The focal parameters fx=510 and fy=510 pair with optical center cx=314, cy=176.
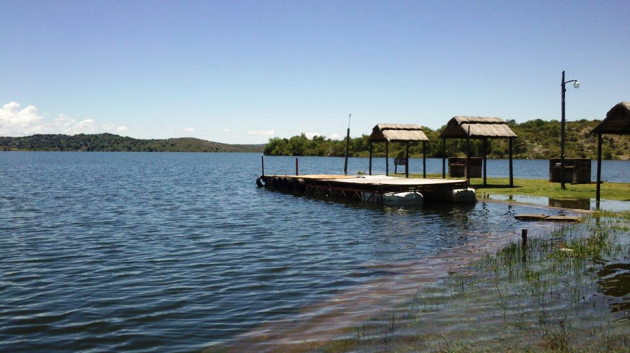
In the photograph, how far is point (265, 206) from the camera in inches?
1334

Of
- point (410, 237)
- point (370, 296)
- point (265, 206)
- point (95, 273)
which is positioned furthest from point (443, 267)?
point (265, 206)

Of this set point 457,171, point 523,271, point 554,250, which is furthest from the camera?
point 457,171

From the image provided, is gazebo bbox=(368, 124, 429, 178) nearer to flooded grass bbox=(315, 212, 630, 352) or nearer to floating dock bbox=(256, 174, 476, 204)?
floating dock bbox=(256, 174, 476, 204)

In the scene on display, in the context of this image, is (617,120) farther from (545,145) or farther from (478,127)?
(545,145)

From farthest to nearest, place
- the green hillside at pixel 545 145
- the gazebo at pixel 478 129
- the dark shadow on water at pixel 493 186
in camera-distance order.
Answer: the green hillside at pixel 545 145 → the gazebo at pixel 478 129 → the dark shadow on water at pixel 493 186

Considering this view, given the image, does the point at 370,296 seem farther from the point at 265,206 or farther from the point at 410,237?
the point at 265,206

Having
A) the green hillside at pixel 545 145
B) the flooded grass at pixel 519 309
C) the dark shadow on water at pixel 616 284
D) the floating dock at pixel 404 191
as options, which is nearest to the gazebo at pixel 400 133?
the floating dock at pixel 404 191

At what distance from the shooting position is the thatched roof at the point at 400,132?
43.8 m

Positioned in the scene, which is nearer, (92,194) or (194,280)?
(194,280)

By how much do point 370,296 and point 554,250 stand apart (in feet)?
23.2

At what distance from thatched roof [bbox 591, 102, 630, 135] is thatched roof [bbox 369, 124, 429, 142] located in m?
17.9

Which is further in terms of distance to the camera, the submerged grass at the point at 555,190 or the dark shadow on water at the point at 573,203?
the submerged grass at the point at 555,190

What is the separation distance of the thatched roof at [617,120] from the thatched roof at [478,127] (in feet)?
37.5

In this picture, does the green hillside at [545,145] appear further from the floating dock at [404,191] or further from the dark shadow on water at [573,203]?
the dark shadow on water at [573,203]
